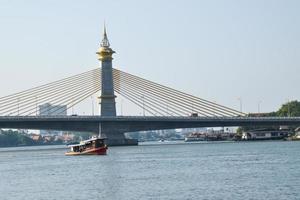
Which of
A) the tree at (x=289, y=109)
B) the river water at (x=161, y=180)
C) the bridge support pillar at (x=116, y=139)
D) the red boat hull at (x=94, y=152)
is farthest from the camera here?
the tree at (x=289, y=109)

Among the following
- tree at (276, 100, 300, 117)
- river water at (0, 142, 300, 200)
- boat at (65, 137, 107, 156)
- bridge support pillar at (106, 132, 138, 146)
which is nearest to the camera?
river water at (0, 142, 300, 200)

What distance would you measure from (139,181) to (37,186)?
587cm

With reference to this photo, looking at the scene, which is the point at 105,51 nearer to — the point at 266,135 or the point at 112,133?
the point at 112,133

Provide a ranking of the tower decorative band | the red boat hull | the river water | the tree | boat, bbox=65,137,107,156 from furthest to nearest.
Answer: the tree
the tower decorative band
boat, bbox=65,137,107,156
the red boat hull
the river water

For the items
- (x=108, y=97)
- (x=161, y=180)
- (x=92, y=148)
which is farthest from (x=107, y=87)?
(x=161, y=180)

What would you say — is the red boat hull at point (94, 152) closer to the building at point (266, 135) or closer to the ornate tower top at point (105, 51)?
the ornate tower top at point (105, 51)

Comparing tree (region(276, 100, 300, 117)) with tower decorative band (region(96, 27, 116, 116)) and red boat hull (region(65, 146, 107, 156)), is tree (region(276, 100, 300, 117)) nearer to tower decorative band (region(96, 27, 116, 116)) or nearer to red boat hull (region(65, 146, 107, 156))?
tower decorative band (region(96, 27, 116, 116))

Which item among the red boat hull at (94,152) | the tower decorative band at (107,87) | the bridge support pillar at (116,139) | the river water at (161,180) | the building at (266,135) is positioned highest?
the tower decorative band at (107,87)

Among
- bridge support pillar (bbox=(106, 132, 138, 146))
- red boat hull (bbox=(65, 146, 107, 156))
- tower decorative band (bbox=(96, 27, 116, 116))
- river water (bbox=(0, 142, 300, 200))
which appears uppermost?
tower decorative band (bbox=(96, 27, 116, 116))

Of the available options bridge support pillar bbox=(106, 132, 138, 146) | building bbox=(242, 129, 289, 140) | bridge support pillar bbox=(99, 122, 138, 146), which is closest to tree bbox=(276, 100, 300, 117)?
building bbox=(242, 129, 289, 140)

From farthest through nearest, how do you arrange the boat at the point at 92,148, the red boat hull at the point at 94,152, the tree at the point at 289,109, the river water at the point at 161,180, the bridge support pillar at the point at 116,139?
the tree at the point at 289,109 → the bridge support pillar at the point at 116,139 → the boat at the point at 92,148 → the red boat hull at the point at 94,152 → the river water at the point at 161,180

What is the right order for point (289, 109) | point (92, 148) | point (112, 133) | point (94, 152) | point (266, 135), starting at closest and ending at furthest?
point (94, 152) < point (92, 148) < point (112, 133) < point (266, 135) < point (289, 109)

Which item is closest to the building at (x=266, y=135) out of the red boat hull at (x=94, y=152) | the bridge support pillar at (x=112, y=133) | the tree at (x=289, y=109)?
the tree at (x=289, y=109)

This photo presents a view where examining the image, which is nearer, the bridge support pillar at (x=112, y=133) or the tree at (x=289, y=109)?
the bridge support pillar at (x=112, y=133)
